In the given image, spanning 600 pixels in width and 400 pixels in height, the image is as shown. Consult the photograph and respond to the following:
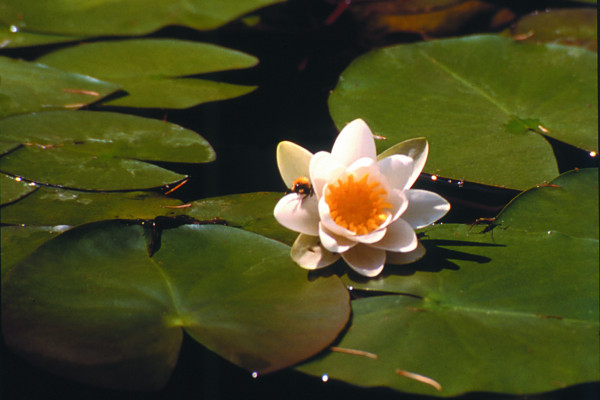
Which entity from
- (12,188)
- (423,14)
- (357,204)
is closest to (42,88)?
(12,188)

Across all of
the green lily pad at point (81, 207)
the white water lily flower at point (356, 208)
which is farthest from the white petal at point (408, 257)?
the green lily pad at point (81, 207)

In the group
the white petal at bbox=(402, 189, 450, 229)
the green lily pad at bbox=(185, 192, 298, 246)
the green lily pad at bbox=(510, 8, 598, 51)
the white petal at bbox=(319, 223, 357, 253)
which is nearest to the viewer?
the white petal at bbox=(319, 223, 357, 253)

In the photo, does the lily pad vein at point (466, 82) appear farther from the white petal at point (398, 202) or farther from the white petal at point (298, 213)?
the white petal at point (298, 213)

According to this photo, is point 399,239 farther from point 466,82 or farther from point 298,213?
point 466,82

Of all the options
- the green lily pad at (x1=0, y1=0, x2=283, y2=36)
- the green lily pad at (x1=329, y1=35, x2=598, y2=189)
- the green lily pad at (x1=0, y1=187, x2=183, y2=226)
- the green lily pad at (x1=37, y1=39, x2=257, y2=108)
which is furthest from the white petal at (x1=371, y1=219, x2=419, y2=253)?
the green lily pad at (x1=0, y1=0, x2=283, y2=36)

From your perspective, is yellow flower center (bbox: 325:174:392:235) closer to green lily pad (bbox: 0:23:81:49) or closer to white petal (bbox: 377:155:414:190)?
white petal (bbox: 377:155:414:190)

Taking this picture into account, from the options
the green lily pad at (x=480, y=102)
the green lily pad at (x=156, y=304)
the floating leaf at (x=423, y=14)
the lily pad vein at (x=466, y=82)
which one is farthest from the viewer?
the floating leaf at (x=423, y=14)
